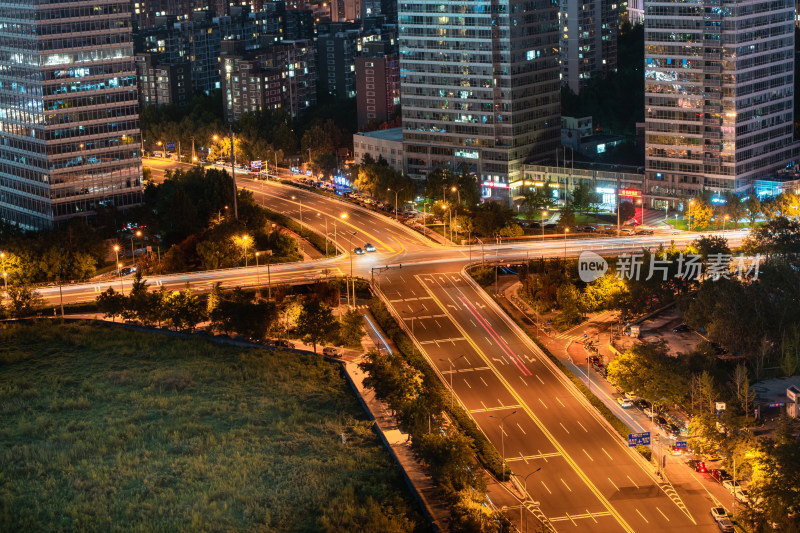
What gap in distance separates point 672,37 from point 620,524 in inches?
3930

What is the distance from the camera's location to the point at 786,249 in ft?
492

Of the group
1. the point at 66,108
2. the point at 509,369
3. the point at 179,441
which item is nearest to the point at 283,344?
the point at 509,369

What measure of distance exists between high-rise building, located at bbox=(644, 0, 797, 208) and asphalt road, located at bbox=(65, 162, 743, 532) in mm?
15338

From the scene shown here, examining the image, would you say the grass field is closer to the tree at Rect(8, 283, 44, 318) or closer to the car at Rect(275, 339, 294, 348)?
the car at Rect(275, 339, 294, 348)

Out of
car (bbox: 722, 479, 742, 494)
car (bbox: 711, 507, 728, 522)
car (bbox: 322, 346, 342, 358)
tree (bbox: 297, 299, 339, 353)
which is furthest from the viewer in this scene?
tree (bbox: 297, 299, 339, 353)

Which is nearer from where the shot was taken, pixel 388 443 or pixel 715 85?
pixel 388 443

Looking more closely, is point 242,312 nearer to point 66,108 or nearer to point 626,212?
point 66,108

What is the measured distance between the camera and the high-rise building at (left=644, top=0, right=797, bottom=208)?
172 m

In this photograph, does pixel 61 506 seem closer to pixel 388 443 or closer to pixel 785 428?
pixel 388 443

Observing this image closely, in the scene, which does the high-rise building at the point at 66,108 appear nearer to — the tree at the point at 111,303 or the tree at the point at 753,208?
the tree at the point at 111,303

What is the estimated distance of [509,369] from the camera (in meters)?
127

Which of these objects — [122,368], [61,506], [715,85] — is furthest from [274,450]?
[715,85]

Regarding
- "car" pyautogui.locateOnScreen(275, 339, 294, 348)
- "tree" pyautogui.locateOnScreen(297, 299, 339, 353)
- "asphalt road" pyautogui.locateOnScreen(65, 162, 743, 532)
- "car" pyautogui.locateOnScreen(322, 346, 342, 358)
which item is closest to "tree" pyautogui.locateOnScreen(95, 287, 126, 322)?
"asphalt road" pyautogui.locateOnScreen(65, 162, 743, 532)

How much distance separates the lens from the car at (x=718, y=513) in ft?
308
